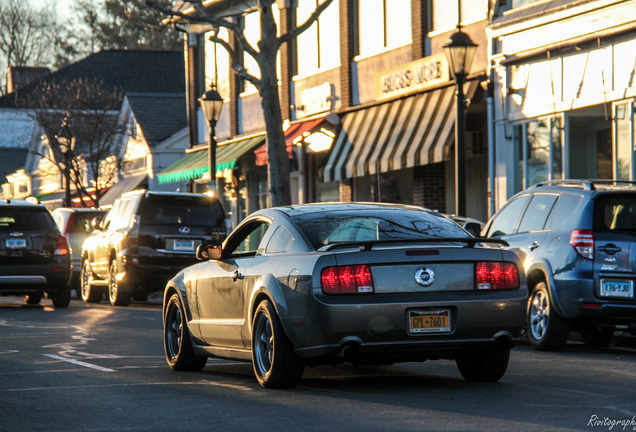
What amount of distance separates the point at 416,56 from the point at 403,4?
1.68 metres

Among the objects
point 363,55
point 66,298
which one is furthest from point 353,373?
point 363,55

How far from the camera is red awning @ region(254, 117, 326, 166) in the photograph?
3071cm

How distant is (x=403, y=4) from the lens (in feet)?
89.9

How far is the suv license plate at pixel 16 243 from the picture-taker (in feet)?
68.3

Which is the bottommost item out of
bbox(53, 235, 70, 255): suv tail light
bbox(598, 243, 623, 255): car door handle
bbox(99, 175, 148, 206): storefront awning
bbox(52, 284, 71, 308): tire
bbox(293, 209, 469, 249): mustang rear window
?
bbox(52, 284, 71, 308): tire

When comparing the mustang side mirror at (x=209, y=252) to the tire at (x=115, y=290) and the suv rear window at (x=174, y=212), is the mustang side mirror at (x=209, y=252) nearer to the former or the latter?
the suv rear window at (x=174, y=212)

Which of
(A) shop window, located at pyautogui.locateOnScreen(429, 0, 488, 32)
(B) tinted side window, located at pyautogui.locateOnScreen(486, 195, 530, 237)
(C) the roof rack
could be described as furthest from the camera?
(A) shop window, located at pyautogui.locateOnScreen(429, 0, 488, 32)

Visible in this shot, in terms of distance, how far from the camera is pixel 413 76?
26.2 meters

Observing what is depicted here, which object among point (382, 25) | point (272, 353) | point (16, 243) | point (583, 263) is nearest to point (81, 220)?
point (16, 243)

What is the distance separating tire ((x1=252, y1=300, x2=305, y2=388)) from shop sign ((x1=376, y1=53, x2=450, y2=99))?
16.1m

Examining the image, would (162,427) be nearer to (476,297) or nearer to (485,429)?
(485,429)

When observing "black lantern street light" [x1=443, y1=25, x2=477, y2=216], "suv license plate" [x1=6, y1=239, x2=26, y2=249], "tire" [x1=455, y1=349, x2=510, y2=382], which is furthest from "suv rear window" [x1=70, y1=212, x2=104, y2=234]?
"tire" [x1=455, y1=349, x2=510, y2=382]

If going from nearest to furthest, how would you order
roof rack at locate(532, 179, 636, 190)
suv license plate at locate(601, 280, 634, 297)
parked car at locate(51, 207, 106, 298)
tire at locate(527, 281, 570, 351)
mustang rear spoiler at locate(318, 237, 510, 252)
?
mustang rear spoiler at locate(318, 237, 510, 252) < suv license plate at locate(601, 280, 634, 297) < roof rack at locate(532, 179, 636, 190) < tire at locate(527, 281, 570, 351) < parked car at locate(51, 207, 106, 298)

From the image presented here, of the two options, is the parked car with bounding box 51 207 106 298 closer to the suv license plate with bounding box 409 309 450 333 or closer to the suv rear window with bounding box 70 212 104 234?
the suv rear window with bounding box 70 212 104 234
